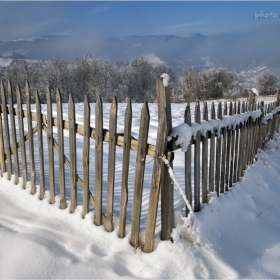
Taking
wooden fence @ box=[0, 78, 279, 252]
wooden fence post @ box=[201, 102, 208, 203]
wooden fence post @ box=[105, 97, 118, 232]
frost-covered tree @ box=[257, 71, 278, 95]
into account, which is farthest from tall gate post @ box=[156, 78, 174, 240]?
frost-covered tree @ box=[257, 71, 278, 95]

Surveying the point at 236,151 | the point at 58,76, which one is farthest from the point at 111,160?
the point at 58,76

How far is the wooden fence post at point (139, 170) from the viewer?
1.88 m

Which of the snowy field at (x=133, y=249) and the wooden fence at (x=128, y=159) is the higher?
the wooden fence at (x=128, y=159)

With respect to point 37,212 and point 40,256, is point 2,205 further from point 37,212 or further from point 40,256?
point 40,256

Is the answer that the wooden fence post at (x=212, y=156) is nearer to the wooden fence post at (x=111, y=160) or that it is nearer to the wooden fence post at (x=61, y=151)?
the wooden fence post at (x=111, y=160)

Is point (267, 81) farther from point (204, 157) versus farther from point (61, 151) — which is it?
point (61, 151)

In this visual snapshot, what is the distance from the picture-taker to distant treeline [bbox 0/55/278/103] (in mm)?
39653

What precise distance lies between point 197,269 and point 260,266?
0.69 metres

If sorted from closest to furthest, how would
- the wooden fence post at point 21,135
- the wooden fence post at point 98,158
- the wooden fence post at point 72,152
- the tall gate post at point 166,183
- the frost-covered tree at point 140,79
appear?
the tall gate post at point 166,183 < the wooden fence post at point 98,158 < the wooden fence post at point 72,152 < the wooden fence post at point 21,135 < the frost-covered tree at point 140,79

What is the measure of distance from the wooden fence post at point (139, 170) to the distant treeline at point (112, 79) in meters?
36.4

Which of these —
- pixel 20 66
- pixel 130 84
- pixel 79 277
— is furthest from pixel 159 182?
pixel 20 66

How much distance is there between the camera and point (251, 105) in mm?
4371

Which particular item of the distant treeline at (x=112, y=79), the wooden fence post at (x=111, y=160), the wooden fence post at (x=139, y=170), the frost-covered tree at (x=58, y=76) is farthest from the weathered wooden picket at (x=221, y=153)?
the frost-covered tree at (x=58, y=76)

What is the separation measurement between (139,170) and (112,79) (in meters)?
43.0
